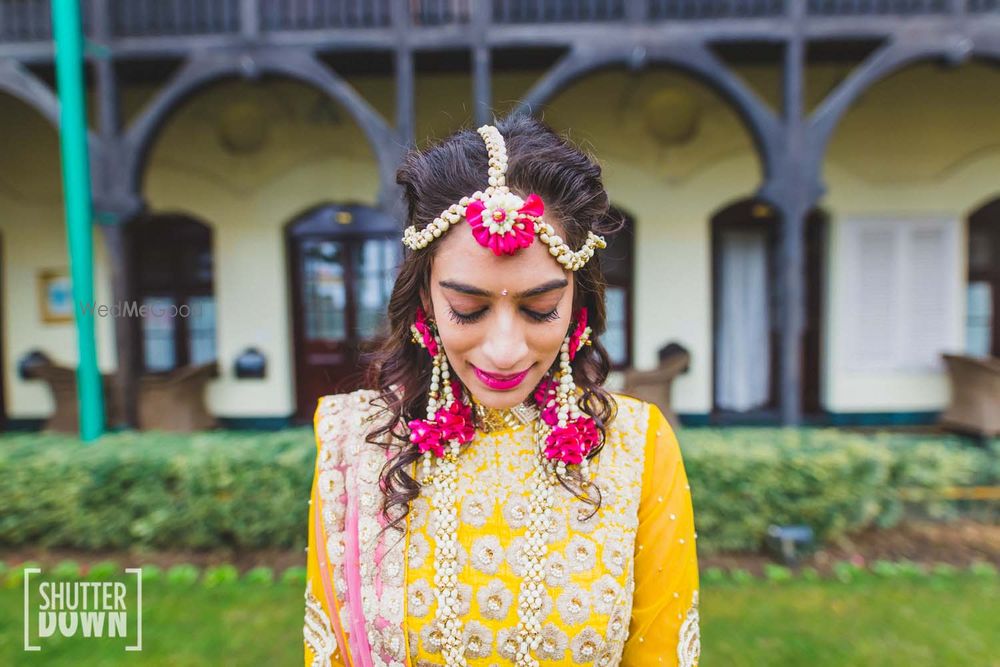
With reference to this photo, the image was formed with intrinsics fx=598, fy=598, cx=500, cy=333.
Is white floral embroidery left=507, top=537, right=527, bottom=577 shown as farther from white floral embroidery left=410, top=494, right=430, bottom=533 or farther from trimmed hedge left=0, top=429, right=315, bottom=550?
trimmed hedge left=0, top=429, right=315, bottom=550

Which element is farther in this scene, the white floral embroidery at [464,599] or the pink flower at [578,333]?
the pink flower at [578,333]

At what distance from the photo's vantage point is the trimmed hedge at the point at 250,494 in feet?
13.2

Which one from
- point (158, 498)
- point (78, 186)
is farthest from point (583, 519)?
point (78, 186)

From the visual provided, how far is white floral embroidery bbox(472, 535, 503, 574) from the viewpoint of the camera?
46.0 inches

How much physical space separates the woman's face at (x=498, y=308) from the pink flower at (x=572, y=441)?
0.59 ft

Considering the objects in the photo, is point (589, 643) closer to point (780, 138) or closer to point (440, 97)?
point (780, 138)

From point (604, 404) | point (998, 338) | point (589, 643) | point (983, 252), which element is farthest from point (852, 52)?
point (589, 643)

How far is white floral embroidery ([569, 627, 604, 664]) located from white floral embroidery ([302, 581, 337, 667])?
0.48 meters

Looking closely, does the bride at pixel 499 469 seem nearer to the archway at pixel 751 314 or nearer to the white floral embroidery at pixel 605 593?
the white floral embroidery at pixel 605 593

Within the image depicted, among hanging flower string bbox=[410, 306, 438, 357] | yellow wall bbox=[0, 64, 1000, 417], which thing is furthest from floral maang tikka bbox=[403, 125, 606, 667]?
yellow wall bbox=[0, 64, 1000, 417]

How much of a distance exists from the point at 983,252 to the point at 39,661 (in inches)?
374

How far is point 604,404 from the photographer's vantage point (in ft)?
4.31

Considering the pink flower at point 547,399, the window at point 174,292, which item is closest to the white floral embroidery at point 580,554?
the pink flower at point 547,399

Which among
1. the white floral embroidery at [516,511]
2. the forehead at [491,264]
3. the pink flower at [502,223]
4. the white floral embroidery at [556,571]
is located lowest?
the white floral embroidery at [556,571]
